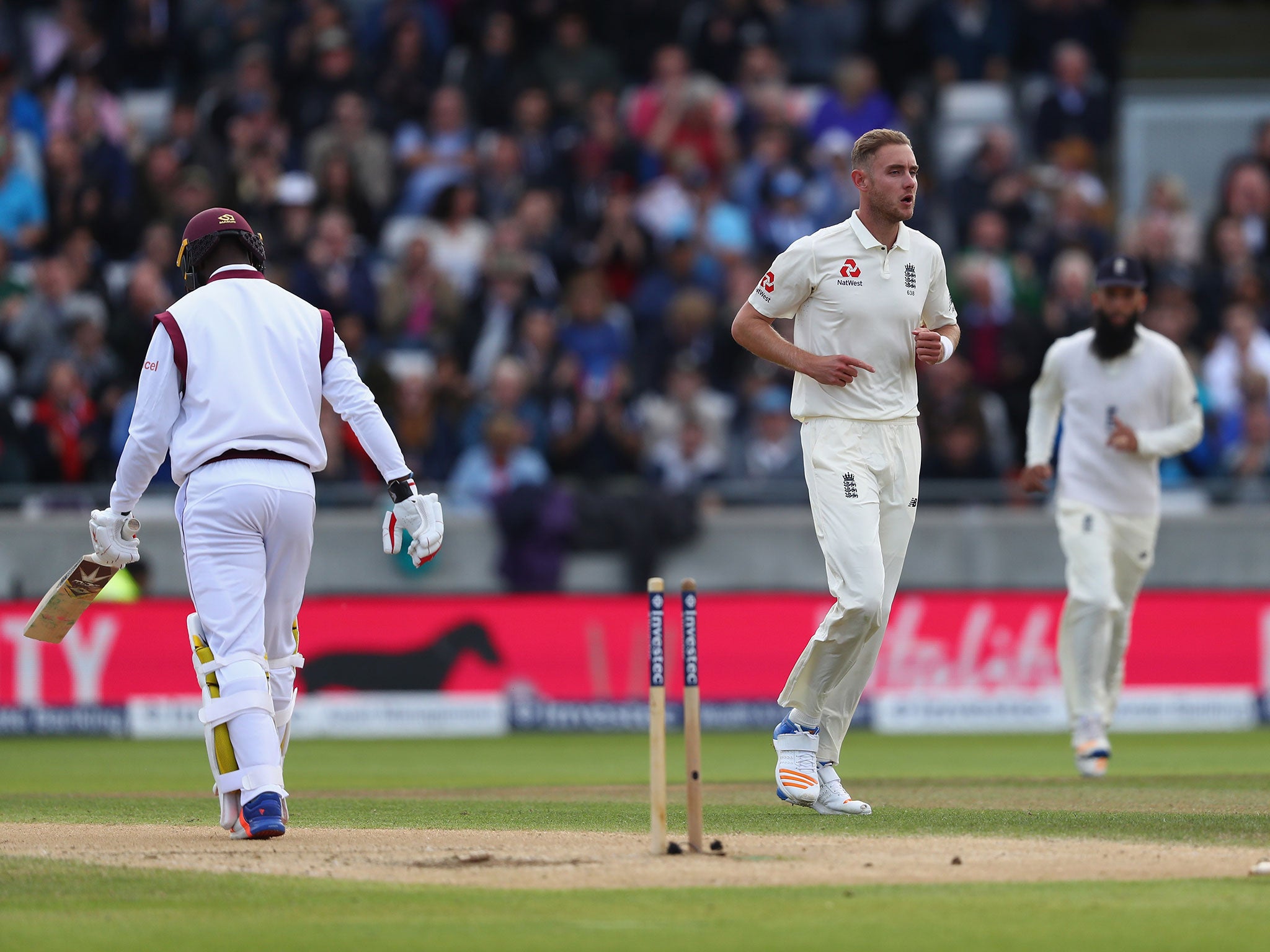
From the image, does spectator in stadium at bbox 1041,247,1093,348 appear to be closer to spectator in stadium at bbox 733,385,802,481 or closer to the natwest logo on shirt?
spectator in stadium at bbox 733,385,802,481

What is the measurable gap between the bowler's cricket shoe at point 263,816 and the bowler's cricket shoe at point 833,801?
2.49m

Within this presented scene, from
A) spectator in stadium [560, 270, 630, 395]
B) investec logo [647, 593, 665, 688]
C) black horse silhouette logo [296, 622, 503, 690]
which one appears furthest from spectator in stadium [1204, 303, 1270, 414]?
investec logo [647, 593, 665, 688]

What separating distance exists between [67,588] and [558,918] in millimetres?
3407

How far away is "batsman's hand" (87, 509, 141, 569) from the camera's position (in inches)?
318

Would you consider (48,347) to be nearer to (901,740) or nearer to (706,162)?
(706,162)

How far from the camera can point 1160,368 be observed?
11969 mm

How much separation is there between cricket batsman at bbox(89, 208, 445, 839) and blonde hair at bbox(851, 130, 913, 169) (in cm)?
255

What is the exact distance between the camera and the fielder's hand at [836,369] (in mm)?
8695

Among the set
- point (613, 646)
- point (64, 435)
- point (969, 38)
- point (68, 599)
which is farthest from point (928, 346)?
point (969, 38)

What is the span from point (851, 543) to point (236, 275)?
2.89 metres

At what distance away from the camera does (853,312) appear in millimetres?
8898

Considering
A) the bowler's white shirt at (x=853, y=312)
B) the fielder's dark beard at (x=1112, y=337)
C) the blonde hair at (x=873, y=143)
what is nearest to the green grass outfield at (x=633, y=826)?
the bowler's white shirt at (x=853, y=312)

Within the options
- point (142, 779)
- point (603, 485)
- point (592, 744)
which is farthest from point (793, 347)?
point (603, 485)

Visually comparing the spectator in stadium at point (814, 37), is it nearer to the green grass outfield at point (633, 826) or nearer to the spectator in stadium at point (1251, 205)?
the spectator in stadium at point (1251, 205)
